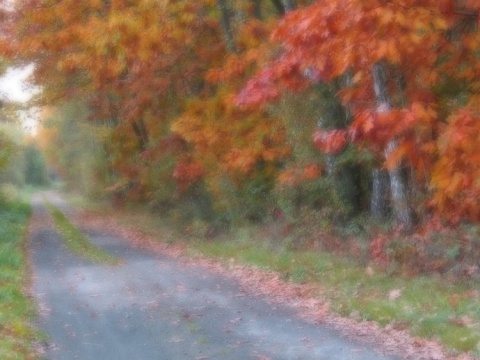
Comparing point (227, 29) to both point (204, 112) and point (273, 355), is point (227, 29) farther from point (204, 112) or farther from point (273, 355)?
point (273, 355)

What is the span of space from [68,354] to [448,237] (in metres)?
7.01

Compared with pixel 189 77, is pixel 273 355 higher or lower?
lower

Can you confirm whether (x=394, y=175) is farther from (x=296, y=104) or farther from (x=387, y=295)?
(x=387, y=295)

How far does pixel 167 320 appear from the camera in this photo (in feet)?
39.1

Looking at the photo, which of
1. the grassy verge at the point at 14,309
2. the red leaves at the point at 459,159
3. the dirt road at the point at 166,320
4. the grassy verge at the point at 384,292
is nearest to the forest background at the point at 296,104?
the red leaves at the point at 459,159

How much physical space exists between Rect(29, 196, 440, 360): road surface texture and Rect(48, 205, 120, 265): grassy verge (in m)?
1.97

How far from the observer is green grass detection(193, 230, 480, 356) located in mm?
9953

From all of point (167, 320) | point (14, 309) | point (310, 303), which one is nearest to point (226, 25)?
point (310, 303)

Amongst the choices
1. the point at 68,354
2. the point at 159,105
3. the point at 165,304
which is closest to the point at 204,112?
the point at 159,105

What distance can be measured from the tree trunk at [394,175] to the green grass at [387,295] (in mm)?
1514

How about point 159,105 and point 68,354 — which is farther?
point 159,105

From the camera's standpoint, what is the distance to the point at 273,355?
9453 mm

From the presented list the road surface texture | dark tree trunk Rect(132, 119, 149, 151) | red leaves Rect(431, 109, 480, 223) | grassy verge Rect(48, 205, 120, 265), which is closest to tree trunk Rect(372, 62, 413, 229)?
red leaves Rect(431, 109, 480, 223)

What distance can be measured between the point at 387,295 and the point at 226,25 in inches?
464
